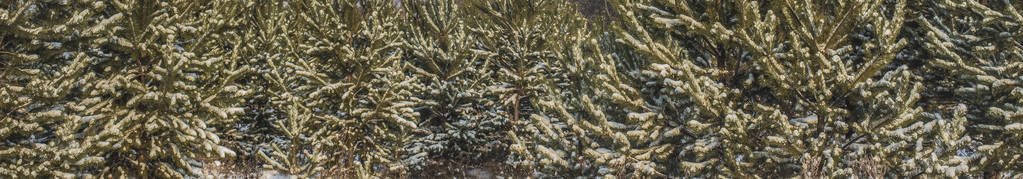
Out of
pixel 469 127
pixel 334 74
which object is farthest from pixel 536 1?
pixel 334 74

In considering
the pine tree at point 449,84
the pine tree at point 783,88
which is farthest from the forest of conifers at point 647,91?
the pine tree at point 449,84

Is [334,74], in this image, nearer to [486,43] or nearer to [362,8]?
[362,8]

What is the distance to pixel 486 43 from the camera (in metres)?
13.0

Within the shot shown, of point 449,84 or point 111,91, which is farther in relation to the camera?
point 449,84

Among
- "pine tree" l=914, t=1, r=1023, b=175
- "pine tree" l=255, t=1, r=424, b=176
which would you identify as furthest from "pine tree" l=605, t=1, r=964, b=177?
"pine tree" l=255, t=1, r=424, b=176

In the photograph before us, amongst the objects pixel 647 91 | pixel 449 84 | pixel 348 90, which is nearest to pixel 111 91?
pixel 348 90

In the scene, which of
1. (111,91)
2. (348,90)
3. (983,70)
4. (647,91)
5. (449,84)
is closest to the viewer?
(983,70)

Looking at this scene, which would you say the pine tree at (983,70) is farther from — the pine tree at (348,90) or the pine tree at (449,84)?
the pine tree at (449,84)

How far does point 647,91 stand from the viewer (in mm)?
6055

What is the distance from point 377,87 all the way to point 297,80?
5.94 ft

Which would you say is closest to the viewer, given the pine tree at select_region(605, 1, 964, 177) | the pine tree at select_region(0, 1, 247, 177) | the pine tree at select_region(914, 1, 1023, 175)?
the pine tree at select_region(605, 1, 964, 177)

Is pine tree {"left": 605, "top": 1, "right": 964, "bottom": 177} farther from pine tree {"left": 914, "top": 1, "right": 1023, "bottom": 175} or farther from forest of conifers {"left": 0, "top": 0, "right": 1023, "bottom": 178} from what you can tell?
pine tree {"left": 914, "top": 1, "right": 1023, "bottom": 175}

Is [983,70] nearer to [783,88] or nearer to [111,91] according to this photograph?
[783,88]

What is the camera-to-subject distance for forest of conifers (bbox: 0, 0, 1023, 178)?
5.04 meters
